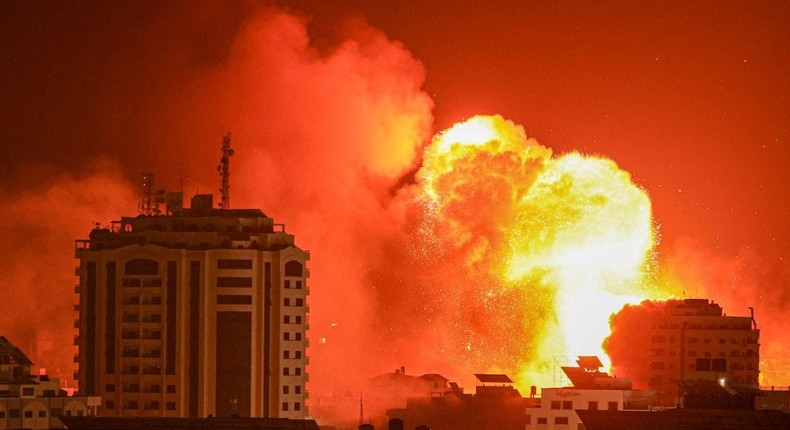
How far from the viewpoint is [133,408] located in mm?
199875

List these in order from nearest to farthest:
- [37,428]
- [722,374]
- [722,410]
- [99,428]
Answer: [99,428]
[722,410]
[37,428]
[722,374]

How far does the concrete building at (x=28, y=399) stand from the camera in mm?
185125

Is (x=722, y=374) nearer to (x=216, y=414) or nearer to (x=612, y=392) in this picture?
(x=612, y=392)

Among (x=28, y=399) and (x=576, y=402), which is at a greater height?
(x=576, y=402)

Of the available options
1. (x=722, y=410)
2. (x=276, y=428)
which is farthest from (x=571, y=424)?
(x=276, y=428)

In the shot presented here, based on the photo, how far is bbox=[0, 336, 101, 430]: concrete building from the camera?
185 meters

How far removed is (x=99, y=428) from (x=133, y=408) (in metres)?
54.4

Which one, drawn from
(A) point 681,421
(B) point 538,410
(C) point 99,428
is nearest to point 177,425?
(C) point 99,428

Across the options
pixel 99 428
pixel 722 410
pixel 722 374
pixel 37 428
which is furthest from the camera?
pixel 722 374

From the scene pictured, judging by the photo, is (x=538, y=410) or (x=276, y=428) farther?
(x=538, y=410)

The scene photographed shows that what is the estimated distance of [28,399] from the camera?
186875mm

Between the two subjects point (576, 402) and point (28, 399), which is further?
point (576, 402)

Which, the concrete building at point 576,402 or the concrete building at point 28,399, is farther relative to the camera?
the concrete building at point 576,402

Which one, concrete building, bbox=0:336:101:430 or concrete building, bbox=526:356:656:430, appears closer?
concrete building, bbox=0:336:101:430
